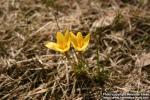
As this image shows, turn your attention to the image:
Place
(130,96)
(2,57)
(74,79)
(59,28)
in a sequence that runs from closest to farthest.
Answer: (130,96), (74,79), (2,57), (59,28)

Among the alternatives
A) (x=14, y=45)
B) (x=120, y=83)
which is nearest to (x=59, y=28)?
(x=14, y=45)

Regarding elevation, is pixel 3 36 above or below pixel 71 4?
below

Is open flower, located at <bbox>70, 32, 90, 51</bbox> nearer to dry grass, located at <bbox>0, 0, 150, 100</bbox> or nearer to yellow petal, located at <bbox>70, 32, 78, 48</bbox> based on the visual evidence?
yellow petal, located at <bbox>70, 32, 78, 48</bbox>

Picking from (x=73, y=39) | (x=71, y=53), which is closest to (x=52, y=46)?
(x=73, y=39)

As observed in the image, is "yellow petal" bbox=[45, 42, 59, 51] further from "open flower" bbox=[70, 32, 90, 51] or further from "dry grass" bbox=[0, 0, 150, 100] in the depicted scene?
"dry grass" bbox=[0, 0, 150, 100]

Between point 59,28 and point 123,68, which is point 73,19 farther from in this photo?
point 123,68

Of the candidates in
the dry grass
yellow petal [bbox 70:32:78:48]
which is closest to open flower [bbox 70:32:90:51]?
yellow petal [bbox 70:32:78:48]

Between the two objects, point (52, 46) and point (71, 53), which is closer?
point (52, 46)

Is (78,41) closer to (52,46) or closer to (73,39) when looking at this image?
(73,39)
